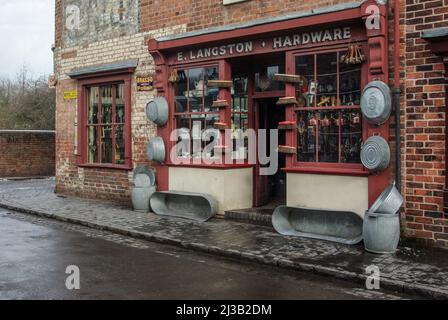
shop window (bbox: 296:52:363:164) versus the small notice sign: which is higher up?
the small notice sign

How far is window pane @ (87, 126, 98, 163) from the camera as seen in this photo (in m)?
13.1

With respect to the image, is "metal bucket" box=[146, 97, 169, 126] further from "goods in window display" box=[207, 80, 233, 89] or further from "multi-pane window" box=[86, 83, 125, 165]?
"multi-pane window" box=[86, 83, 125, 165]

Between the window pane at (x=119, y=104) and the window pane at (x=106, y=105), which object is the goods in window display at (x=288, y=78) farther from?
the window pane at (x=106, y=105)

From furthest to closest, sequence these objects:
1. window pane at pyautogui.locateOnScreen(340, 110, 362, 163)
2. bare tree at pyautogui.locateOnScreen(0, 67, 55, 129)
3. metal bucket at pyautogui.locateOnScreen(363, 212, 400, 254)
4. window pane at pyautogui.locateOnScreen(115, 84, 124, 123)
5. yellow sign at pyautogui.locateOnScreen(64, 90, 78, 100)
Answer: bare tree at pyautogui.locateOnScreen(0, 67, 55, 129), yellow sign at pyautogui.locateOnScreen(64, 90, 78, 100), window pane at pyautogui.locateOnScreen(115, 84, 124, 123), window pane at pyautogui.locateOnScreen(340, 110, 362, 163), metal bucket at pyautogui.locateOnScreen(363, 212, 400, 254)

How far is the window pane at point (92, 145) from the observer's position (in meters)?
13.1

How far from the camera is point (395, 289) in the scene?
5.77 m

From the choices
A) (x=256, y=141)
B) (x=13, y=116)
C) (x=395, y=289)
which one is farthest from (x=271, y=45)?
(x=13, y=116)

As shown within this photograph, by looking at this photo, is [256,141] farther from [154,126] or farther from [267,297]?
[267,297]

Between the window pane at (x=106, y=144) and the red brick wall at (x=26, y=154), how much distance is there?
30.9 feet

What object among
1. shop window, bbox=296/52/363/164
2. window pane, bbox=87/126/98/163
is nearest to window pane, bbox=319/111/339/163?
shop window, bbox=296/52/363/164

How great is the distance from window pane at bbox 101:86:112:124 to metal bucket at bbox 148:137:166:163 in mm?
2204

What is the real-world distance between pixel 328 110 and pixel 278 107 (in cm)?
241

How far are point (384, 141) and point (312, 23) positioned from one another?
7.36ft

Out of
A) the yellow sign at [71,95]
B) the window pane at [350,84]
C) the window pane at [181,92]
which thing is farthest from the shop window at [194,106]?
the yellow sign at [71,95]
